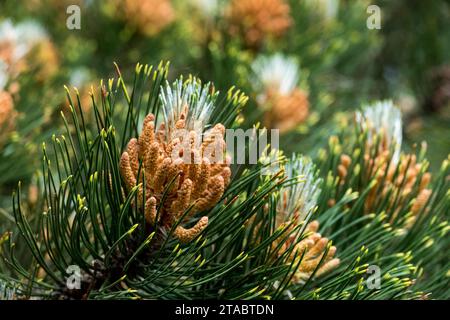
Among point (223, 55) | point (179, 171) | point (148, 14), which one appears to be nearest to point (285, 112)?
point (223, 55)

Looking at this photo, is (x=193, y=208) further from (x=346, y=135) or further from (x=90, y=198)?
(x=346, y=135)

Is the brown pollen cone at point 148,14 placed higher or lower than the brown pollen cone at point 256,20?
higher

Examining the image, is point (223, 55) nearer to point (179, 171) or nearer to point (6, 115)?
point (6, 115)

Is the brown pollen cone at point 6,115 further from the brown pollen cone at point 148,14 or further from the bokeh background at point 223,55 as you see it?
the brown pollen cone at point 148,14

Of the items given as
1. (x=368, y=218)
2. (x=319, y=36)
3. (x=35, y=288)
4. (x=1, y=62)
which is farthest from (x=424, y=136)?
(x=35, y=288)

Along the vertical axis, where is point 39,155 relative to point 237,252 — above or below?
above

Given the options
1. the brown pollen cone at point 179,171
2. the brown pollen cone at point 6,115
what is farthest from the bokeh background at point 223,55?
the brown pollen cone at point 179,171

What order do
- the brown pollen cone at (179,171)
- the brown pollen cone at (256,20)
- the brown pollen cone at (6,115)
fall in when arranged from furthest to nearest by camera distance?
the brown pollen cone at (256,20) < the brown pollen cone at (6,115) < the brown pollen cone at (179,171)
